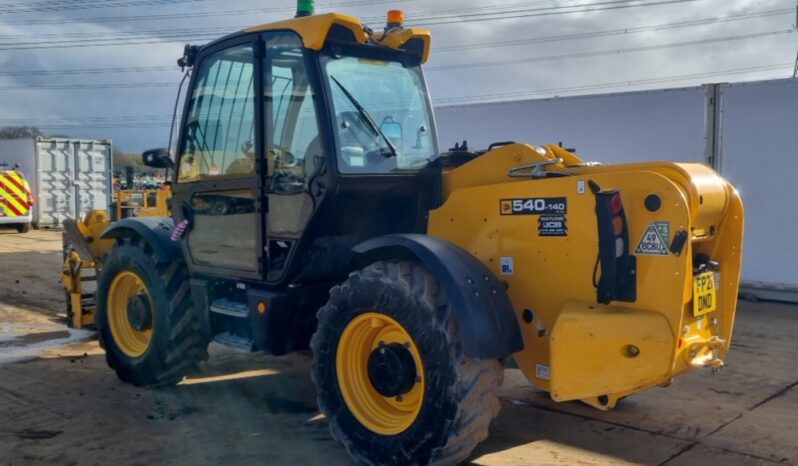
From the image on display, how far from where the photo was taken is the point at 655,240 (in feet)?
12.0

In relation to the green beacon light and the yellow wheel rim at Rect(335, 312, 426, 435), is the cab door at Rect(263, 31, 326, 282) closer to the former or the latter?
the green beacon light

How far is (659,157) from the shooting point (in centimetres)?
1012

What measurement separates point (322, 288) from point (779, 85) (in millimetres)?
6994

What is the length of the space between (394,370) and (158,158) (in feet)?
8.61

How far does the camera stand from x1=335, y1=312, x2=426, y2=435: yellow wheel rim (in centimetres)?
413

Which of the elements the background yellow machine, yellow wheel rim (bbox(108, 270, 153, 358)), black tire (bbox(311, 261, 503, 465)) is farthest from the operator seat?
the background yellow machine

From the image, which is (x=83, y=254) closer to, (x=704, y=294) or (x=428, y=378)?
(x=428, y=378)

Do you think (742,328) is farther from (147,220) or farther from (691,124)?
(147,220)

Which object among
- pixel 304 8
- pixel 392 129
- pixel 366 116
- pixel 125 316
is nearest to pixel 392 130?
pixel 392 129

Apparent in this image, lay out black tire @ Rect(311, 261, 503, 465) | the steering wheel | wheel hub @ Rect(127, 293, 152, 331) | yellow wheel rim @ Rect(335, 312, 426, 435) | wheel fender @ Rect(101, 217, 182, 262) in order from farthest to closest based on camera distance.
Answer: wheel hub @ Rect(127, 293, 152, 331), wheel fender @ Rect(101, 217, 182, 262), the steering wheel, yellow wheel rim @ Rect(335, 312, 426, 435), black tire @ Rect(311, 261, 503, 465)

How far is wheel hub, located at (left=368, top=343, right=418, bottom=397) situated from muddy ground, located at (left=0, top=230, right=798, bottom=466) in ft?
2.05

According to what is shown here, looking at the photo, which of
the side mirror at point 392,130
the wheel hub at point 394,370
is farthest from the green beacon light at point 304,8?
the wheel hub at point 394,370

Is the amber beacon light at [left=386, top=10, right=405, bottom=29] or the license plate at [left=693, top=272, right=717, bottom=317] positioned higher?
the amber beacon light at [left=386, top=10, right=405, bottom=29]

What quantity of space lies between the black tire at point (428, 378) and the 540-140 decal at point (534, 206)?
0.59 metres
